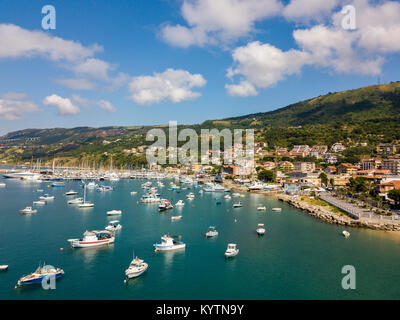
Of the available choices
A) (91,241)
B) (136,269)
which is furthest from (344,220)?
(91,241)

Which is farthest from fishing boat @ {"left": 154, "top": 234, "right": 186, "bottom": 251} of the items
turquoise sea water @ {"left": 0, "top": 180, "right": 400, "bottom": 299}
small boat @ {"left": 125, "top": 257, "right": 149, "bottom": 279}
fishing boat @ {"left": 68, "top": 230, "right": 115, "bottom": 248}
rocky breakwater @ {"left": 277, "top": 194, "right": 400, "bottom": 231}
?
rocky breakwater @ {"left": 277, "top": 194, "right": 400, "bottom": 231}

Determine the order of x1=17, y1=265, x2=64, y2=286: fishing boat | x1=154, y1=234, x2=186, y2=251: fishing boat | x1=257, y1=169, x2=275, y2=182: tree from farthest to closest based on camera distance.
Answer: x1=257, y1=169, x2=275, y2=182: tree
x1=154, y1=234, x2=186, y2=251: fishing boat
x1=17, y1=265, x2=64, y2=286: fishing boat

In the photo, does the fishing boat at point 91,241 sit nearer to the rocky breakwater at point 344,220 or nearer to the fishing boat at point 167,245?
the fishing boat at point 167,245

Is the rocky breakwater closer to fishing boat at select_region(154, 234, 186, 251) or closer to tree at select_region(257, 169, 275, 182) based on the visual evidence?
fishing boat at select_region(154, 234, 186, 251)

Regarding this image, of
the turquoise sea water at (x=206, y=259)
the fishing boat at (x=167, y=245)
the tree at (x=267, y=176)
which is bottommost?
the turquoise sea water at (x=206, y=259)

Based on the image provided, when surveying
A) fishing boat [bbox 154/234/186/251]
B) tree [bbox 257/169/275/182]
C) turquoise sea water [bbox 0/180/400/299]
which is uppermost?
tree [bbox 257/169/275/182]

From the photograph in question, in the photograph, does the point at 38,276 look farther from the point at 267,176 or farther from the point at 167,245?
the point at 267,176

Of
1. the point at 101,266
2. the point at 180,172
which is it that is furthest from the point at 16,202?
the point at 180,172

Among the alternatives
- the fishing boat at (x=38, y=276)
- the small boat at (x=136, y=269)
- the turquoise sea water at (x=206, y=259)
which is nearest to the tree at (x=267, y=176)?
the turquoise sea water at (x=206, y=259)
